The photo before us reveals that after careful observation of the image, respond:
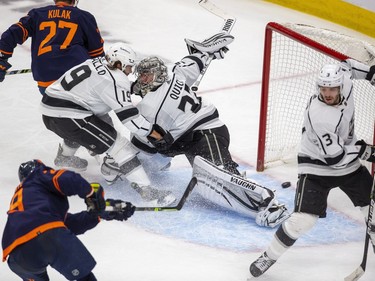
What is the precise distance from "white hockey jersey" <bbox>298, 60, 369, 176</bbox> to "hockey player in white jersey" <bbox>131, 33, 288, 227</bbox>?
0.54m

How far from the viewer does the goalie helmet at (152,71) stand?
4.70m

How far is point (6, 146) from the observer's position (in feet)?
17.8

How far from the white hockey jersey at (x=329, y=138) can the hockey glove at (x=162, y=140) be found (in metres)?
0.89

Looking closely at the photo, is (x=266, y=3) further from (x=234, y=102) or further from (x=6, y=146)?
(x=6, y=146)

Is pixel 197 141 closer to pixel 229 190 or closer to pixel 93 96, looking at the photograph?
pixel 229 190

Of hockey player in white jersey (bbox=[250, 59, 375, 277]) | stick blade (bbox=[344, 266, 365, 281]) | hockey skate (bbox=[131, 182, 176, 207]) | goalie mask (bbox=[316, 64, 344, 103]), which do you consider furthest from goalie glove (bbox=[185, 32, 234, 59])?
stick blade (bbox=[344, 266, 365, 281])

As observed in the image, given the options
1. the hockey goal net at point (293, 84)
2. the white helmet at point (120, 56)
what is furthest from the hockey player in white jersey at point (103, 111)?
the hockey goal net at point (293, 84)

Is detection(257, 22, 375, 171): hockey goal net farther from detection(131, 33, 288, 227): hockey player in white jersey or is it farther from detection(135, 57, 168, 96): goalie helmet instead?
detection(135, 57, 168, 96): goalie helmet

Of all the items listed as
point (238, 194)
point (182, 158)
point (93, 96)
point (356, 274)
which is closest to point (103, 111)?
point (93, 96)

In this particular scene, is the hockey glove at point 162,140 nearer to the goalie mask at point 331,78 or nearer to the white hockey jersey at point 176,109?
the white hockey jersey at point 176,109

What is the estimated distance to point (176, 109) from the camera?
15.7 feet

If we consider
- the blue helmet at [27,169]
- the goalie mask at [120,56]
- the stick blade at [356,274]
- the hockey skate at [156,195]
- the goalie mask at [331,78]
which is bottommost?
the hockey skate at [156,195]

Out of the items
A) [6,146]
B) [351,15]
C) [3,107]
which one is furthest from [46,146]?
[351,15]

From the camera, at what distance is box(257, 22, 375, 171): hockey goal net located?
4.81m
